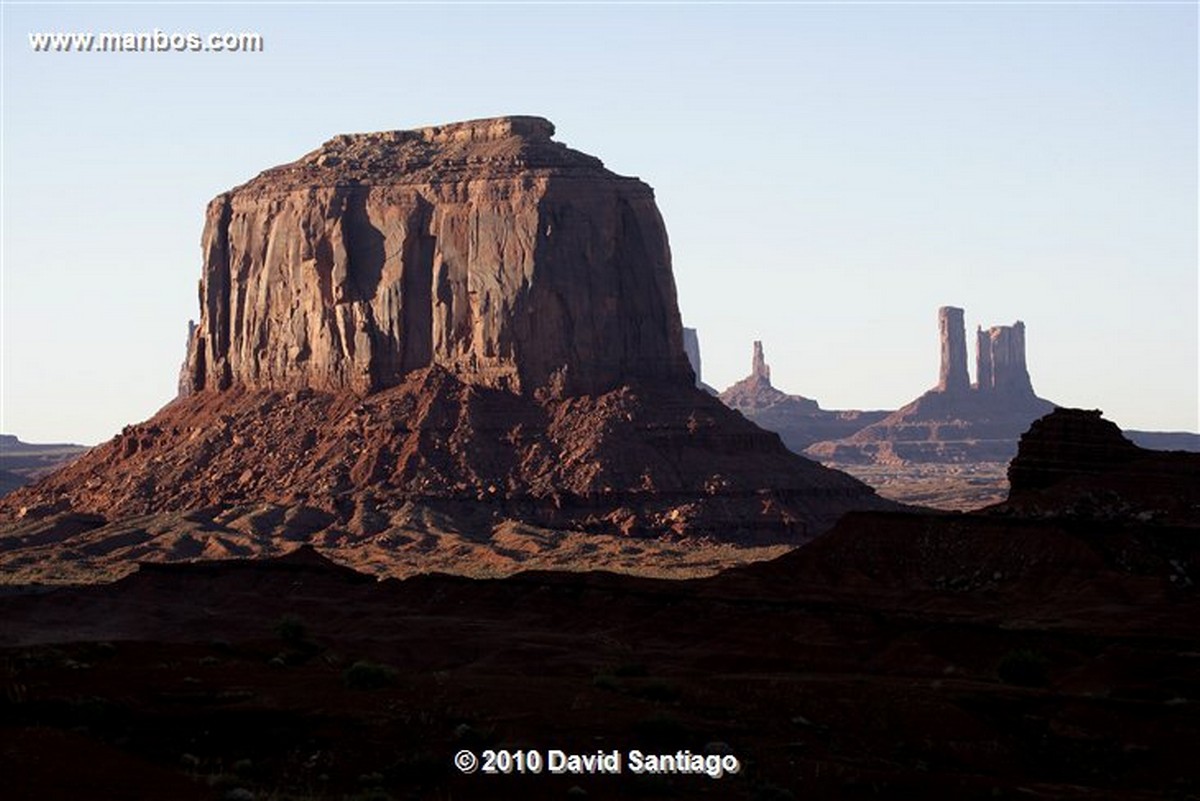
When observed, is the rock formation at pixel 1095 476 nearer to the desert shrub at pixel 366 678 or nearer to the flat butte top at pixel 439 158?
the desert shrub at pixel 366 678

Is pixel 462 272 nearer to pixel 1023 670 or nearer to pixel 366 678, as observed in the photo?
pixel 1023 670

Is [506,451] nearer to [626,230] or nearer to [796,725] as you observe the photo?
[626,230]

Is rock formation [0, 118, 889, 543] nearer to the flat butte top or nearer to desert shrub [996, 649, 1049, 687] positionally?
the flat butte top

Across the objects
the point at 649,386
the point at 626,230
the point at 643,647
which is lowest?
the point at 643,647

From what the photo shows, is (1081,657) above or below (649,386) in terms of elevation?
below

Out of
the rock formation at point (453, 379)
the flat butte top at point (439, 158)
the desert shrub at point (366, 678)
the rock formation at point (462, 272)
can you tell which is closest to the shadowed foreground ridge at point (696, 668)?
the desert shrub at point (366, 678)

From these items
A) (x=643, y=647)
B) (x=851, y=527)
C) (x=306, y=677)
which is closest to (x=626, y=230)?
(x=851, y=527)

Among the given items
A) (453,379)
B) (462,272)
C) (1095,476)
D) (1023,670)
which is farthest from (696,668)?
(462,272)
